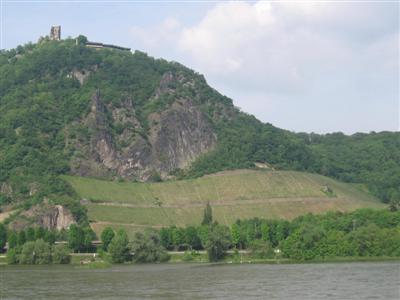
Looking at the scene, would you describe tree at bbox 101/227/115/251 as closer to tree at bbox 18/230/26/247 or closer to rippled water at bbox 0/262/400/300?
tree at bbox 18/230/26/247

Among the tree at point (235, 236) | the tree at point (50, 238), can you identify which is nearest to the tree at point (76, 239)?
the tree at point (50, 238)

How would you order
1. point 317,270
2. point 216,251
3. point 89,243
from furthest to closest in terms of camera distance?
1. point 89,243
2. point 216,251
3. point 317,270

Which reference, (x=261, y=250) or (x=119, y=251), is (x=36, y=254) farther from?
(x=261, y=250)

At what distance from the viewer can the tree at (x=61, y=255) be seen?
17375 centimetres

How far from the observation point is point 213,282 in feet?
374

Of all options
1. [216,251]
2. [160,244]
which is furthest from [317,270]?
[160,244]

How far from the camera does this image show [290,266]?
143500 millimetres

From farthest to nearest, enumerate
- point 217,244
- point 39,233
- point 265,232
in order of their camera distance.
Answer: point 265,232, point 39,233, point 217,244

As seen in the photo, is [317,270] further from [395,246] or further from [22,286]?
[22,286]

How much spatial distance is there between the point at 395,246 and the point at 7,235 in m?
89.8

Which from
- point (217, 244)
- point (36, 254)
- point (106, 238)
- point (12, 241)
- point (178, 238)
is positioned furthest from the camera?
point (178, 238)

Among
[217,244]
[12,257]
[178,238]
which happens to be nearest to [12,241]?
[12,257]

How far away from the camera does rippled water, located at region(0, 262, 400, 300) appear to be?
9812 centimetres

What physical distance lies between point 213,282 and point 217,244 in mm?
56037
